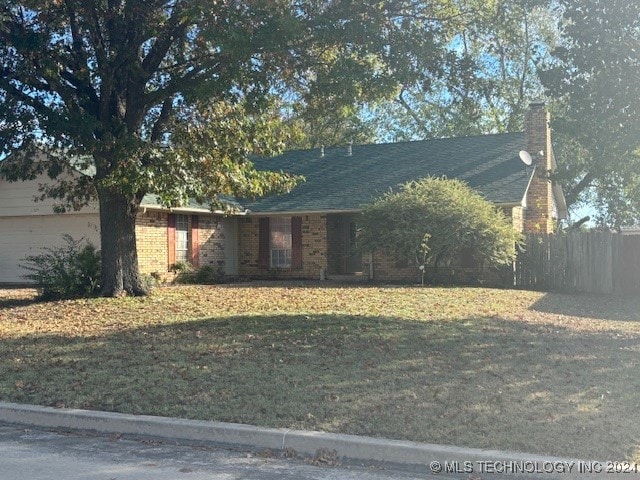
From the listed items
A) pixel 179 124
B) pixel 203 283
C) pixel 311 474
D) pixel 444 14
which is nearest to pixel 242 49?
pixel 444 14

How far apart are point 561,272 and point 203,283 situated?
1030 centimetres

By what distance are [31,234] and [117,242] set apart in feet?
24.0

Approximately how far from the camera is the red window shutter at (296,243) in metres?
21.8

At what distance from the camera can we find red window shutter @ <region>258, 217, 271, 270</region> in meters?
22.5

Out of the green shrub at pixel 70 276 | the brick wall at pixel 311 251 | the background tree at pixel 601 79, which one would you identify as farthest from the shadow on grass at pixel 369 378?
the brick wall at pixel 311 251

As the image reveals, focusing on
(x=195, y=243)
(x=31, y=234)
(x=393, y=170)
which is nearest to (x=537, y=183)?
(x=393, y=170)

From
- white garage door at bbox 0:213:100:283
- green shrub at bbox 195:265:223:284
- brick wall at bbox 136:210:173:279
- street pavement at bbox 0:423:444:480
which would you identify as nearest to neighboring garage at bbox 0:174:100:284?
white garage door at bbox 0:213:100:283

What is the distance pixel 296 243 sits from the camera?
2192 centimetres

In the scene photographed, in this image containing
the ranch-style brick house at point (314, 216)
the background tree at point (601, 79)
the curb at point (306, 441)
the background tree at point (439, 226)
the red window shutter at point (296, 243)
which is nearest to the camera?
the curb at point (306, 441)

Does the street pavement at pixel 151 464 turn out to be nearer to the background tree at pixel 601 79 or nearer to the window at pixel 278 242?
the background tree at pixel 601 79

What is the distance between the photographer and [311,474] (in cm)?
528

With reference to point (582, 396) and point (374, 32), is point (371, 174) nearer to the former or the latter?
point (374, 32)

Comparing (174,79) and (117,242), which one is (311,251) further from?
(174,79)

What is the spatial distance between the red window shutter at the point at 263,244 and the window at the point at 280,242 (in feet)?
0.45
